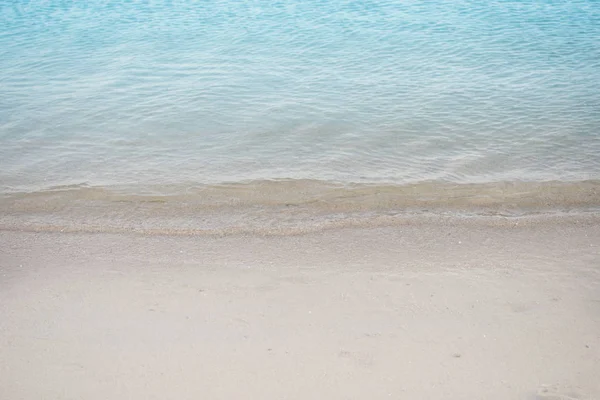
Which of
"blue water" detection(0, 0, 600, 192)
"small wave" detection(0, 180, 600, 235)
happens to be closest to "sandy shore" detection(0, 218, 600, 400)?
"small wave" detection(0, 180, 600, 235)

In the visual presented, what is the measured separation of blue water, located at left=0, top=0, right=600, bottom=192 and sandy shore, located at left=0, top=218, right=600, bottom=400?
1481 mm

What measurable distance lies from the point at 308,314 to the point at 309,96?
5046 millimetres

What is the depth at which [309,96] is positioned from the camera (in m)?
8.56

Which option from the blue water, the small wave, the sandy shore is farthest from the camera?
the blue water

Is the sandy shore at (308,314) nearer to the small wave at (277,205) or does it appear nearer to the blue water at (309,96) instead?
the small wave at (277,205)

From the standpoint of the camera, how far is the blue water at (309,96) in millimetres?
6656

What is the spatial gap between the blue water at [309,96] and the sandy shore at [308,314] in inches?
58.3

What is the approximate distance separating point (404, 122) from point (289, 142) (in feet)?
5.06

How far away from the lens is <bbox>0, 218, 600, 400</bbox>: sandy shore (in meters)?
3.46

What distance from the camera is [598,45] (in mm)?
10406

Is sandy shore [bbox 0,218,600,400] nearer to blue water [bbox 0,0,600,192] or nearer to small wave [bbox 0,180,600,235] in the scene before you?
small wave [bbox 0,180,600,235]

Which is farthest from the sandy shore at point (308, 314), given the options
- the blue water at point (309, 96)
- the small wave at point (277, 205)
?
the blue water at point (309, 96)

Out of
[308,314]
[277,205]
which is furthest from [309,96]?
[308,314]

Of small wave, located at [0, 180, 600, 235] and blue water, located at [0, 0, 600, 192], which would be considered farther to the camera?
blue water, located at [0, 0, 600, 192]
